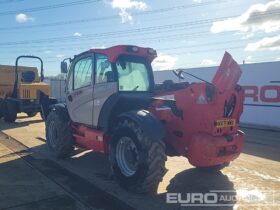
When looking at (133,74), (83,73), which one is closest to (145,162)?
(133,74)

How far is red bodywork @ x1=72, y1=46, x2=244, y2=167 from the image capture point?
16.2 feet

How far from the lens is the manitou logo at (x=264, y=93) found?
14.2 m

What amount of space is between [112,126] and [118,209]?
1773mm

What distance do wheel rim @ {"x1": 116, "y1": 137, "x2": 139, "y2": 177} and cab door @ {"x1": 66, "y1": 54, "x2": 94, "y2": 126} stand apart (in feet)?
4.07

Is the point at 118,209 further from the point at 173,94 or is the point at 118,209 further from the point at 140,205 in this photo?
the point at 173,94

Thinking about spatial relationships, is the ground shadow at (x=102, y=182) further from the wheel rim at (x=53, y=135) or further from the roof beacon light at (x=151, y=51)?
the roof beacon light at (x=151, y=51)

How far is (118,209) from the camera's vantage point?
14.9 feet

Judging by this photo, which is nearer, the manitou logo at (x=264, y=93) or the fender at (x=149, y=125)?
the fender at (x=149, y=125)

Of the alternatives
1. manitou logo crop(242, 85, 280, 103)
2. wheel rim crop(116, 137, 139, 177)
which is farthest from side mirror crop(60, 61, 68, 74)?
manitou logo crop(242, 85, 280, 103)

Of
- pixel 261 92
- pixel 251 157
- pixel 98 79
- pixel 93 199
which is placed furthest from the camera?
pixel 261 92

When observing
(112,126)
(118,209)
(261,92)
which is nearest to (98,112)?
(112,126)

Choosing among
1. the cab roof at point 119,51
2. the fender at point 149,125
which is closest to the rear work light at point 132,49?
the cab roof at point 119,51

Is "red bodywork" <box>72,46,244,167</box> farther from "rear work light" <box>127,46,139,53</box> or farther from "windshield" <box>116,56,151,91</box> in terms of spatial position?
"rear work light" <box>127,46,139,53</box>

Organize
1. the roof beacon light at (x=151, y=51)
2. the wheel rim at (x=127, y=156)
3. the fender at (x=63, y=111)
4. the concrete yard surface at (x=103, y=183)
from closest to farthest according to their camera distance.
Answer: the concrete yard surface at (x=103, y=183)
the wheel rim at (x=127, y=156)
the roof beacon light at (x=151, y=51)
the fender at (x=63, y=111)
